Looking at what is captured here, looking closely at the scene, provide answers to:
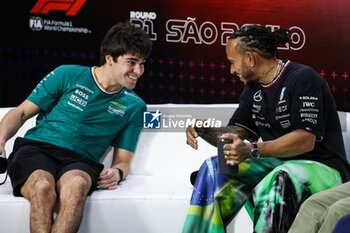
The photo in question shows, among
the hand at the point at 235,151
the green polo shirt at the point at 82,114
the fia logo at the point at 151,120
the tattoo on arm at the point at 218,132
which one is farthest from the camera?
the fia logo at the point at 151,120

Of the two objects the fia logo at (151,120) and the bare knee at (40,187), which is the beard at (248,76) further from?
the bare knee at (40,187)

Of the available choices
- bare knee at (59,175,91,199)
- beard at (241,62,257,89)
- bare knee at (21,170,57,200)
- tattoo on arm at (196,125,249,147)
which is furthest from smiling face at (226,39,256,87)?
bare knee at (21,170,57,200)

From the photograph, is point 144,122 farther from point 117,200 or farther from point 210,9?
point 210,9

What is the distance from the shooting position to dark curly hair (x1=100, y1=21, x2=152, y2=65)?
2342 millimetres

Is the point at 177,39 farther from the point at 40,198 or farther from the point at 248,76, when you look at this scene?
the point at 40,198

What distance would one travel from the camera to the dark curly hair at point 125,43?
2342mm

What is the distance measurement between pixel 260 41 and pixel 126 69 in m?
0.72

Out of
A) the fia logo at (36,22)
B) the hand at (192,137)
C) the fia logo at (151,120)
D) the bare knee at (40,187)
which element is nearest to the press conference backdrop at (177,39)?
the fia logo at (36,22)

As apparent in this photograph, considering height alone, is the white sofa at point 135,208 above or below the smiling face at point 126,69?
below

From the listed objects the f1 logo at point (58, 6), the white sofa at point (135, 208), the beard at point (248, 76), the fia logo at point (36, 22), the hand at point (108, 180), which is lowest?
the white sofa at point (135, 208)

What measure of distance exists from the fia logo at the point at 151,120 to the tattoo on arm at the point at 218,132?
0.36 meters

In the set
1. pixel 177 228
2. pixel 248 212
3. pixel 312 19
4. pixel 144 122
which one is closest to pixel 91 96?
pixel 144 122

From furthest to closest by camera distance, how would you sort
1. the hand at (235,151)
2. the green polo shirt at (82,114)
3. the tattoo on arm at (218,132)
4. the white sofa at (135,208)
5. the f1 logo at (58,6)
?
the f1 logo at (58,6)
the green polo shirt at (82,114)
the tattoo on arm at (218,132)
the white sofa at (135,208)
the hand at (235,151)

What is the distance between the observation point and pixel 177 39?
8.91ft
